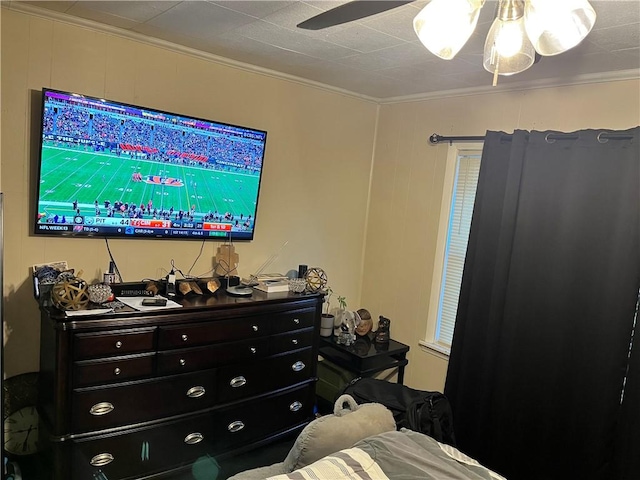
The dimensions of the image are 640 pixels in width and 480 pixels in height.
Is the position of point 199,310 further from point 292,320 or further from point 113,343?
point 292,320

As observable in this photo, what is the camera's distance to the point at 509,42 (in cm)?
151

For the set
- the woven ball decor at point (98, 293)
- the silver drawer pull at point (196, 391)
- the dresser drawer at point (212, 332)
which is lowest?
the silver drawer pull at point (196, 391)

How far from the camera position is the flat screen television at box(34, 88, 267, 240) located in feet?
7.94

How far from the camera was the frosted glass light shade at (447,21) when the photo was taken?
53.8 inches

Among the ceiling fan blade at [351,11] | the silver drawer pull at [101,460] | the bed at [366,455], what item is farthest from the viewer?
the silver drawer pull at [101,460]

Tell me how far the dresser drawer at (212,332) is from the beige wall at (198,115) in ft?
1.83

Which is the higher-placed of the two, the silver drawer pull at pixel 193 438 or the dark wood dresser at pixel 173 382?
the dark wood dresser at pixel 173 382

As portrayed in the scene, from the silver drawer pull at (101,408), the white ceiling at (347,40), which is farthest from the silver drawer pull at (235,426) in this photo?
the white ceiling at (347,40)

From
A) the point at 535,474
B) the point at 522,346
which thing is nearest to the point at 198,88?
the point at 522,346

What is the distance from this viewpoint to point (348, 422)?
190cm

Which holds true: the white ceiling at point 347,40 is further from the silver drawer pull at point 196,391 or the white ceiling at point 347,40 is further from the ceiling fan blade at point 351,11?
the silver drawer pull at point 196,391

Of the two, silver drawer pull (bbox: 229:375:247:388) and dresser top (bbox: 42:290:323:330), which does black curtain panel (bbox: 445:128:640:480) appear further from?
silver drawer pull (bbox: 229:375:247:388)

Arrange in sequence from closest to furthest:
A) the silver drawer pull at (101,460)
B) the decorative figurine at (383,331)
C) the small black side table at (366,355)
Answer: the silver drawer pull at (101,460) → the small black side table at (366,355) → the decorative figurine at (383,331)

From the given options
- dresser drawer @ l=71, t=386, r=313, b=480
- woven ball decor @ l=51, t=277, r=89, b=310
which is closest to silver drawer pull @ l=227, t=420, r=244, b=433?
dresser drawer @ l=71, t=386, r=313, b=480
